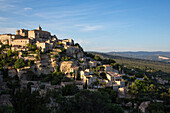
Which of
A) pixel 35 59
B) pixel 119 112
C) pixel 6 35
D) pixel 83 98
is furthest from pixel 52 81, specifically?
pixel 6 35

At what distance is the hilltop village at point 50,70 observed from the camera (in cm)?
2961

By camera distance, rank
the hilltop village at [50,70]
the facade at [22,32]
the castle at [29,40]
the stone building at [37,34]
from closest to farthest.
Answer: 1. the hilltop village at [50,70]
2. the castle at [29,40]
3. the stone building at [37,34]
4. the facade at [22,32]

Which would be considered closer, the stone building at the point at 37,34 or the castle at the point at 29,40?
the castle at the point at 29,40

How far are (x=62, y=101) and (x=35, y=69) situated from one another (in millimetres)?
18790

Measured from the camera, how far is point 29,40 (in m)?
42.4

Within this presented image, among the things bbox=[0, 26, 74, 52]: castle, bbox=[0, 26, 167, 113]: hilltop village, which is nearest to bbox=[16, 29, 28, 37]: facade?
bbox=[0, 26, 74, 52]: castle

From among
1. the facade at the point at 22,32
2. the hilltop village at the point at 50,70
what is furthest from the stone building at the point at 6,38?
the facade at the point at 22,32

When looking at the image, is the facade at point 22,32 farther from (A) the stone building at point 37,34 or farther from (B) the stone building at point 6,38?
(B) the stone building at point 6,38

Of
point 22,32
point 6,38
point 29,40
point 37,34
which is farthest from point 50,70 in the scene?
point 22,32

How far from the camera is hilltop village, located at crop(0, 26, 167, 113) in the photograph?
2961cm

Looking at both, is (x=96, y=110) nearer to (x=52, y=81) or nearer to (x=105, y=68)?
(x=52, y=81)

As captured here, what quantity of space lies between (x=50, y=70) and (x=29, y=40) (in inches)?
447

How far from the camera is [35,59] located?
3706cm

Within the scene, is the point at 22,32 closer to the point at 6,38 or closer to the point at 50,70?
the point at 6,38
